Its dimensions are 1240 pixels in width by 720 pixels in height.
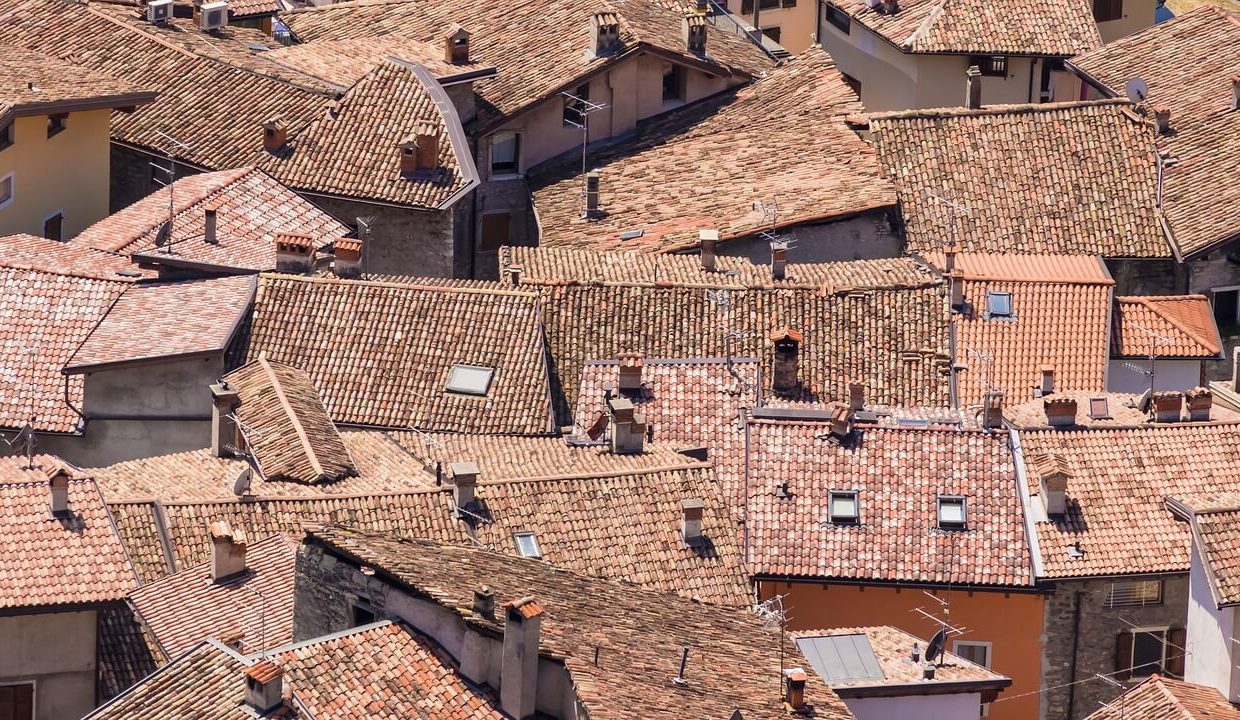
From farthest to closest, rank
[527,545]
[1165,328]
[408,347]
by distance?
1. [1165,328]
2. [408,347]
3. [527,545]

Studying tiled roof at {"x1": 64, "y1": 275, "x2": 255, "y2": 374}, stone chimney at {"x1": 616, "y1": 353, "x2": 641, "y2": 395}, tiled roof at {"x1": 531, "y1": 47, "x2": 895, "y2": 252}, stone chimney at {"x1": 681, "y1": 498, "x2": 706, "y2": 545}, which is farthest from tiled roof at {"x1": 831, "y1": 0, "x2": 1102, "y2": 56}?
stone chimney at {"x1": 681, "y1": 498, "x2": 706, "y2": 545}

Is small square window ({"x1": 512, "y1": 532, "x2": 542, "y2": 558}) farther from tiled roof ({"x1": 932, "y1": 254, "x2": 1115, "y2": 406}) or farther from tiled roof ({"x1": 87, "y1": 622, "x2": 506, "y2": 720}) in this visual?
tiled roof ({"x1": 932, "y1": 254, "x2": 1115, "y2": 406})

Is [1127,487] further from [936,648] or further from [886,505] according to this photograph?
[936,648]

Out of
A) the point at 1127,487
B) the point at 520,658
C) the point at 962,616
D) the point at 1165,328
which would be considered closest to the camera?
the point at 520,658

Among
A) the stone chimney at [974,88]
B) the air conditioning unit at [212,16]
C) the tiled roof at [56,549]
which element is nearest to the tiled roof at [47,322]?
the tiled roof at [56,549]

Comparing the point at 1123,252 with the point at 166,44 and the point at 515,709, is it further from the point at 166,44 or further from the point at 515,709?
the point at 515,709

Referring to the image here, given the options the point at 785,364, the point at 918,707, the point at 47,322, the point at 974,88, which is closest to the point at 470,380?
the point at 785,364
